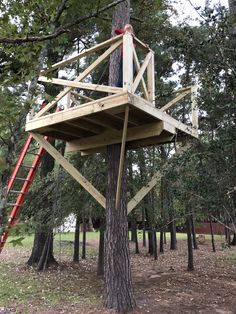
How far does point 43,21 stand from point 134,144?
4442 millimetres

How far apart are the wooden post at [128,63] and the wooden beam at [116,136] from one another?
1162mm

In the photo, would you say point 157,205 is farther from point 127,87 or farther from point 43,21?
point 43,21

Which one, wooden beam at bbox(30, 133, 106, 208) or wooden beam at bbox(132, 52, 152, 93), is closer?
wooden beam at bbox(132, 52, 152, 93)

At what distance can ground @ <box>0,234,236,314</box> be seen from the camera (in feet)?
18.8

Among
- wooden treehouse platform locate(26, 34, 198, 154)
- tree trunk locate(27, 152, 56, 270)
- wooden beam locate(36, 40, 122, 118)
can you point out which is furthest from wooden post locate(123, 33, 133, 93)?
Answer: tree trunk locate(27, 152, 56, 270)

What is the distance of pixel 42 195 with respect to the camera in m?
8.98

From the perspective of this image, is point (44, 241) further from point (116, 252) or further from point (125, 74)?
point (125, 74)

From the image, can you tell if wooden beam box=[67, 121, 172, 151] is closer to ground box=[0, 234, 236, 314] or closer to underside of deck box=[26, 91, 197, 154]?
underside of deck box=[26, 91, 197, 154]

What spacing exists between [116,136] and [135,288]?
10.9ft

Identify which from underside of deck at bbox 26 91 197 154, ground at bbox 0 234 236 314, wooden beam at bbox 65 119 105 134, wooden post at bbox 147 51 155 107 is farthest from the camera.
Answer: ground at bbox 0 234 236 314

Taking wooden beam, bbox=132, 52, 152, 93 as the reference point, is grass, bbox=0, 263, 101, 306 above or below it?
below

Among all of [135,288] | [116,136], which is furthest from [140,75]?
[135,288]

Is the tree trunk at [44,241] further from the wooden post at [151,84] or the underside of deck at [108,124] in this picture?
the wooden post at [151,84]

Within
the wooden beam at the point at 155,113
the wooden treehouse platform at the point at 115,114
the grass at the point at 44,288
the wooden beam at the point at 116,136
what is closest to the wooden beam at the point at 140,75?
the wooden treehouse platform at the point at 115,114
